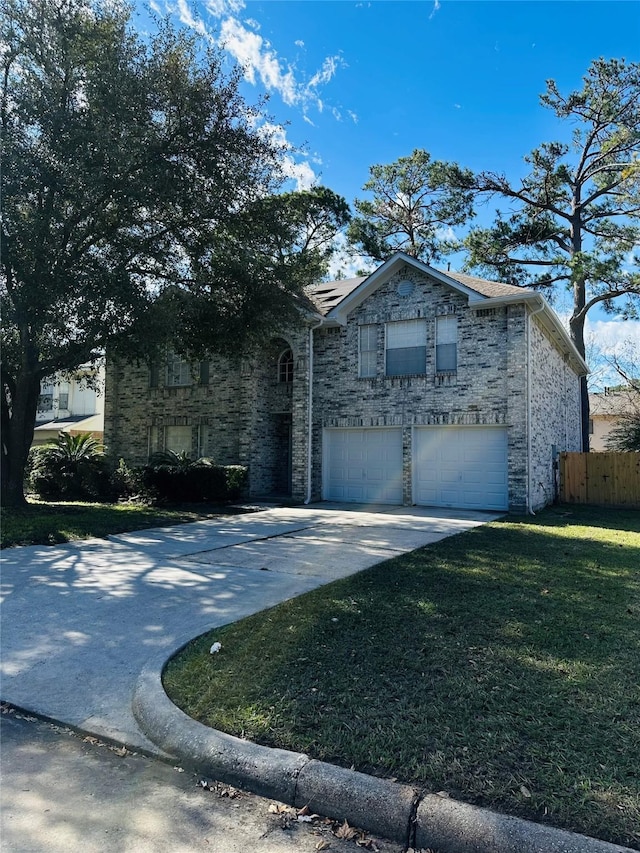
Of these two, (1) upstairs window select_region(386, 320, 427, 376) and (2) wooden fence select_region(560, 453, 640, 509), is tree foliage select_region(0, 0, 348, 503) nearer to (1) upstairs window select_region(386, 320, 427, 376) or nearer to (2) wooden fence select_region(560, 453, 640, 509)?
(1) upstairs window select_region(386, 320, 427, 376)

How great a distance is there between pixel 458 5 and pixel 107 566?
11397 mm

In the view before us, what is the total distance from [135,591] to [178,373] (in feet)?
44.6

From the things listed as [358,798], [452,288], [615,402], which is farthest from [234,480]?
[615,402]

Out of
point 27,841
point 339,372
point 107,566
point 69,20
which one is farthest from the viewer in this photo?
point 339,372

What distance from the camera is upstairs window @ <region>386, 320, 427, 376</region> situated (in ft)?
50.3

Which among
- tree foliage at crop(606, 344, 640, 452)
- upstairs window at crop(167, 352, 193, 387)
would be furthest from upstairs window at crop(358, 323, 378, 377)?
tree foliage at crop(606, 344, 640, 452)

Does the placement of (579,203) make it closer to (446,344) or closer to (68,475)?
(446,344)

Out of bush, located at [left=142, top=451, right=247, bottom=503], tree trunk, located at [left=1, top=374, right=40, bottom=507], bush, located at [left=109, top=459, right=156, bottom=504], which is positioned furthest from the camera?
bush, located at [left=109, top=459, right=156, bottom=504]

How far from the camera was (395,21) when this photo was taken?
10773 mm

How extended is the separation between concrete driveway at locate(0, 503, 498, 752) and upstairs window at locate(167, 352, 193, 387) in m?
8.17

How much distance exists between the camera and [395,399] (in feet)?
50.8

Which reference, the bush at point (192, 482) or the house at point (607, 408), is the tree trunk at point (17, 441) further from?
the house at point (607, 408)

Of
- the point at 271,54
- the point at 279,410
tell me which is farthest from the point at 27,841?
the point at 279,410

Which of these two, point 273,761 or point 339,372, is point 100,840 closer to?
point 273,761
